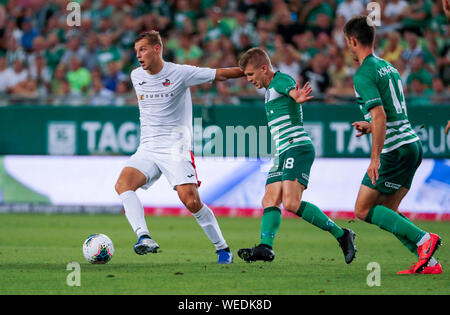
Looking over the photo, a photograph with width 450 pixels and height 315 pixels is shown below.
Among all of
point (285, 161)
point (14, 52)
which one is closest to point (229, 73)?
point (285, 161)

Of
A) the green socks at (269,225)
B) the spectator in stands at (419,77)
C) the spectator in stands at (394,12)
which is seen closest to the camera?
the green socks at (269,225)

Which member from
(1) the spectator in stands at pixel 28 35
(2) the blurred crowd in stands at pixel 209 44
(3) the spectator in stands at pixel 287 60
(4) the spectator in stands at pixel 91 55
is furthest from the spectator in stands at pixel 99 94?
(3) the spectator in stands at pixel 287 60

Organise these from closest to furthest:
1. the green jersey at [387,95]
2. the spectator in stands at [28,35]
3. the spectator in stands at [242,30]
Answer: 1. the green jersey at [387,95]
2. the spectator in stands at [242,30]
3. the spectator in stands at [28,35]

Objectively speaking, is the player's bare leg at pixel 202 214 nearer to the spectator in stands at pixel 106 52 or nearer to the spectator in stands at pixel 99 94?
the spectator in stands at pixel 99 94

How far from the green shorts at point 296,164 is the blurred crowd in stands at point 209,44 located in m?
7.32

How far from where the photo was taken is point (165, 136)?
8969 mm

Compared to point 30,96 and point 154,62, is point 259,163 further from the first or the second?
point 154,62

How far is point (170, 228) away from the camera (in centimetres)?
1331

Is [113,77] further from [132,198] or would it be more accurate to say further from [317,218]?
[317,218]

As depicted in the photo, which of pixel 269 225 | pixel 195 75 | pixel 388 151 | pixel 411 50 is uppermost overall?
pixel 411 50

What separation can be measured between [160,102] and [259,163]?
630 cm

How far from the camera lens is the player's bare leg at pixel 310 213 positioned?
325 inches

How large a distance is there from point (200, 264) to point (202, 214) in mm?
520

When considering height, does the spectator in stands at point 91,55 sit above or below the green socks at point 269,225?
above
